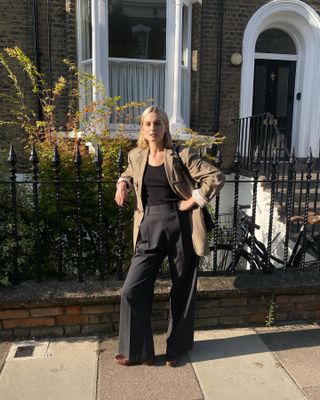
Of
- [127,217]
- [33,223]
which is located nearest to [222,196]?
[127,217]

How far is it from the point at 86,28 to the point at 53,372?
628 cm

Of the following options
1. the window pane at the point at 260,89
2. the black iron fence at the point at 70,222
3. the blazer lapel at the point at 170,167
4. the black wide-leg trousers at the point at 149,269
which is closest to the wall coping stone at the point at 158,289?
the black iron fence at the point at 70,222

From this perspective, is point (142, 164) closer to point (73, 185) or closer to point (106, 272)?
point (73, 185)

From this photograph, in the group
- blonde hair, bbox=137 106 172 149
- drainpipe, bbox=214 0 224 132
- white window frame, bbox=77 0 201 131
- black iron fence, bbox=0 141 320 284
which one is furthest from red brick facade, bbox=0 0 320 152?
blonde hair, bbox=137 106 172 149

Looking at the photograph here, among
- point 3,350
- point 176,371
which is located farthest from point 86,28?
point 176,371

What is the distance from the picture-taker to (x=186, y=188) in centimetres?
267

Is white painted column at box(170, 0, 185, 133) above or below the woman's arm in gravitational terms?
above

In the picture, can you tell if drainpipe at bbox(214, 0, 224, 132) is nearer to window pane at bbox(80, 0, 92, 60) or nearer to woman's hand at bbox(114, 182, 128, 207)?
window pane at bbox(80, 0, 92, 60)

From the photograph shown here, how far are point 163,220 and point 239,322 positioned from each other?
1.34 metres

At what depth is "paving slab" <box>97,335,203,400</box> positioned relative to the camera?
8.09ft

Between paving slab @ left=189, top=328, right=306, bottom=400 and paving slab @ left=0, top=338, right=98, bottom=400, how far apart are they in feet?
2.50

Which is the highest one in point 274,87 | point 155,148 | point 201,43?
point 201,43

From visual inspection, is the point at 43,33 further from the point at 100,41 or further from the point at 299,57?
the point at 299,57

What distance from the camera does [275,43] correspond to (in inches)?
330
